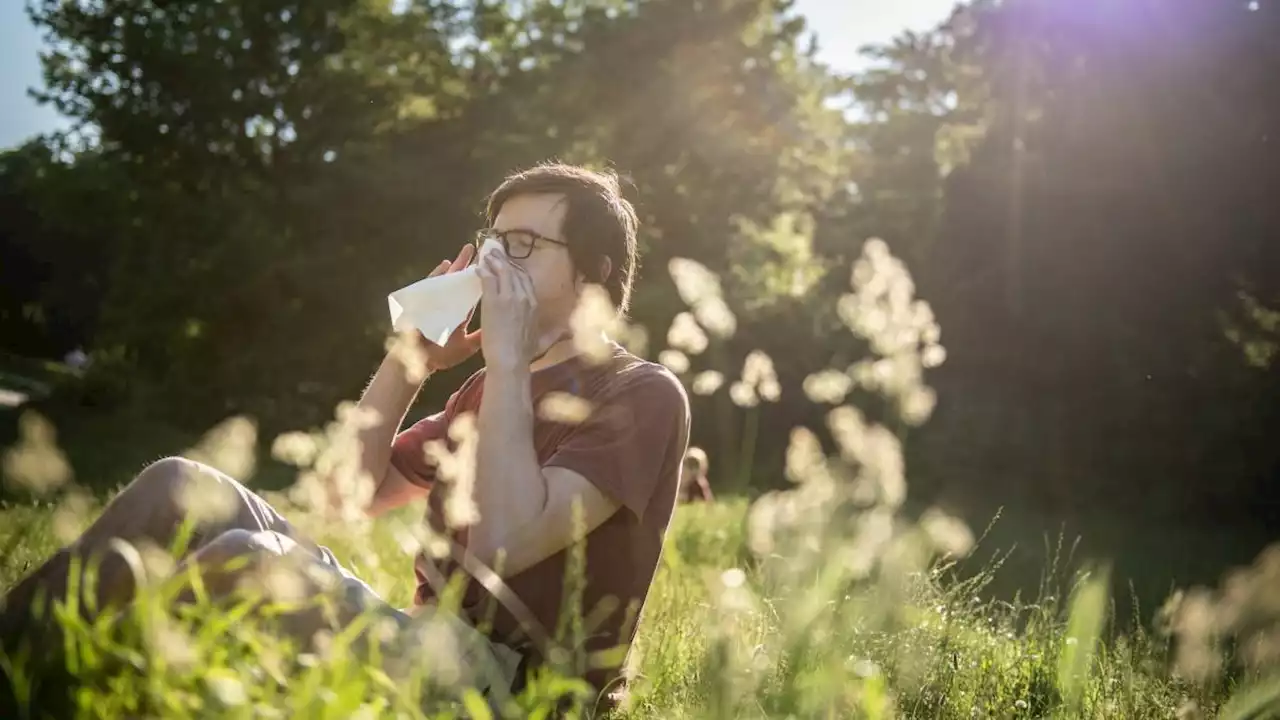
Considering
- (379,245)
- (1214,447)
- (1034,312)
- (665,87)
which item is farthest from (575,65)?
(1214,447)

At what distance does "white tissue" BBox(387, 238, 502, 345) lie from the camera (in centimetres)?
255

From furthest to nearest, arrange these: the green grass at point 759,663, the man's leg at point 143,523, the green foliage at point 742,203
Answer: the green foliage at point 742,203 < the man's leg at point 143,523 < the green grass at point 759,663

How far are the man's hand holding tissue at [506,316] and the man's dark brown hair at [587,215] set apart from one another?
311mm

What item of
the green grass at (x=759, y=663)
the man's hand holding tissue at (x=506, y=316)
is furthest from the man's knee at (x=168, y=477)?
the man's hand holding tissue at (x=506, y=316)

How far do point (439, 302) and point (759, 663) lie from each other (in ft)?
3.82

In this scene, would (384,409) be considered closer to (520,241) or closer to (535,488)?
(520,241)

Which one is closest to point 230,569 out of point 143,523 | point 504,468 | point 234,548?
point 234,548

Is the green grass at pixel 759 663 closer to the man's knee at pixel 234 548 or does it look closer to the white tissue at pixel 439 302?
the man's knee at pixel 234 548

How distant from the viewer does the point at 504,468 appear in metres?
2.18

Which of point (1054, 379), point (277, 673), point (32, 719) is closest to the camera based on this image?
point (277, 673)

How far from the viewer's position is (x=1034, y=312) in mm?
13359

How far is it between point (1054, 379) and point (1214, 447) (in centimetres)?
181

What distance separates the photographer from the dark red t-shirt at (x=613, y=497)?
2.27 meters

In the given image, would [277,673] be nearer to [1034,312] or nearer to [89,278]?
[1034,312]
